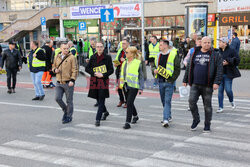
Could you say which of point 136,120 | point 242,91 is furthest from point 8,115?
point 242,91

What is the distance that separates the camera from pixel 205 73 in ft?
22.1

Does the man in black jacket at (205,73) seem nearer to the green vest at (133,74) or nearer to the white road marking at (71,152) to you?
the green vest at (133,74)

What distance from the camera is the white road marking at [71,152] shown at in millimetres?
5465

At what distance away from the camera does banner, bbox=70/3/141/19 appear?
32.8 meters

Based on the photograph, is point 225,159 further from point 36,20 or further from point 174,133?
point 36,20

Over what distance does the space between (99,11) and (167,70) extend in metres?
28.9

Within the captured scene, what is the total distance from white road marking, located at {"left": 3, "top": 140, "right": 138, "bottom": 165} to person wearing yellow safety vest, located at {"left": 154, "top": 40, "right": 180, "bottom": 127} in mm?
2132

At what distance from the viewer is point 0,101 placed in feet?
36.8

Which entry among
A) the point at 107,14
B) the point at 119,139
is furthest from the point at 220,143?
the point at 107,14

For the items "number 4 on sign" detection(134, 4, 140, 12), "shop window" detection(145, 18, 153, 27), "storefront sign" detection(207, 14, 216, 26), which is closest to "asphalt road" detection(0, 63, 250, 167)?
"storefront sign" detection(207, 14, 216, 26)

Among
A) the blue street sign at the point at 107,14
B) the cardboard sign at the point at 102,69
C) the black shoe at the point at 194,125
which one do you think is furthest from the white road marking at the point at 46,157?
the blue street sign at the point at 107,14

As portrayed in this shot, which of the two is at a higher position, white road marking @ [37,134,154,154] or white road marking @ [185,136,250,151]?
white road marking @ [185,136,250,151]

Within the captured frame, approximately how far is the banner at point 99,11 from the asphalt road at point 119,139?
23.8 metres

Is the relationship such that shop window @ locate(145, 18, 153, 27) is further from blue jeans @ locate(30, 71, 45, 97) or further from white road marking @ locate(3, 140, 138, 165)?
white road marking @ locate(3, 140, 138, 165)
